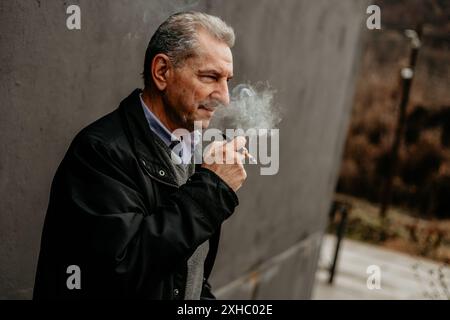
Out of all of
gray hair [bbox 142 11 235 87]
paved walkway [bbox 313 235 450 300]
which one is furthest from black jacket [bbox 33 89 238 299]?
paved walkway [bbox 313 235 450 300]

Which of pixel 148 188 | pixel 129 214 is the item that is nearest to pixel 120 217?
pixel 129 214

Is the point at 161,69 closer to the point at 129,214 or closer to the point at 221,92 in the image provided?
the point at 221,92

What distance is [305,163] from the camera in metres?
5.40

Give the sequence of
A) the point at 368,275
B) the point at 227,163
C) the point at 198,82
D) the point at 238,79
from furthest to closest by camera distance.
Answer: the point at 368,275 → the point at 238,79 → the point at 198,82 → the point at 227,163

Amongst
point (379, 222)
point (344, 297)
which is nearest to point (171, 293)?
point (344, 297)

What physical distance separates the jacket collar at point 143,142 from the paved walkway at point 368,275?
20.0 feet

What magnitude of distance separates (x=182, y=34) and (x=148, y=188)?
51 centimetres

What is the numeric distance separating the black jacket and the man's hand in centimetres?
3

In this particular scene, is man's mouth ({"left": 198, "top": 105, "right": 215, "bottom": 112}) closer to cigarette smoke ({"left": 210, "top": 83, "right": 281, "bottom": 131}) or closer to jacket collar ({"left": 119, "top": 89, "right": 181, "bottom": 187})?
jacket collar ({"left": 119, "top": 89, "right": 181, "bottom": 187})

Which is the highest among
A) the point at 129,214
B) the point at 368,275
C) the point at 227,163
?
the point at 227,163

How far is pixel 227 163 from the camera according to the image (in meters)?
1.59

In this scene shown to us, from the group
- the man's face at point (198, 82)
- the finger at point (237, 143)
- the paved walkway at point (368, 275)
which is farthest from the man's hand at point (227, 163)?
the paved walkway at point (368, 275)

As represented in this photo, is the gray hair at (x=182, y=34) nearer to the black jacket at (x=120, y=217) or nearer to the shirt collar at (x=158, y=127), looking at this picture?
the shirt collar at (x=158, y=127)

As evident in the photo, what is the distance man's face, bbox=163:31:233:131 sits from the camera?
1707 millimetres
